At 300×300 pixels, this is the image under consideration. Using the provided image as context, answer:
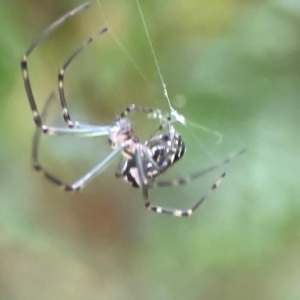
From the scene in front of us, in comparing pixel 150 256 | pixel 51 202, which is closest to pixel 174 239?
pixel 150 256

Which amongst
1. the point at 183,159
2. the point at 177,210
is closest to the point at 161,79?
the point at 183,159

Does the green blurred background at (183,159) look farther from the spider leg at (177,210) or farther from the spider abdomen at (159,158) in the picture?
the spider abdomen at (159,158)

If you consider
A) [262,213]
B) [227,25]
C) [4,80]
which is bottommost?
[262,213]

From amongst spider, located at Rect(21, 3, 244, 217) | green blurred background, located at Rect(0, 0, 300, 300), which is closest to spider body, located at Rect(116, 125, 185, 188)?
spider, located at Rect(21, 3, 244, 217)

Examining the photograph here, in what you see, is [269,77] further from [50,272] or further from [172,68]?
[50,272]

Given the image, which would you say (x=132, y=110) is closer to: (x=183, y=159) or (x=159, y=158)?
(x=159, y=158)

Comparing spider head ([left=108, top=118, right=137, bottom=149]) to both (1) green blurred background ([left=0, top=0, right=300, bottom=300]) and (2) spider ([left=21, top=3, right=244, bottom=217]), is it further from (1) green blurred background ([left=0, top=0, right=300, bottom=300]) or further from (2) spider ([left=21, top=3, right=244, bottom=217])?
(1) green blurred background ([left=0, top=0, right=300, bottom=300])
